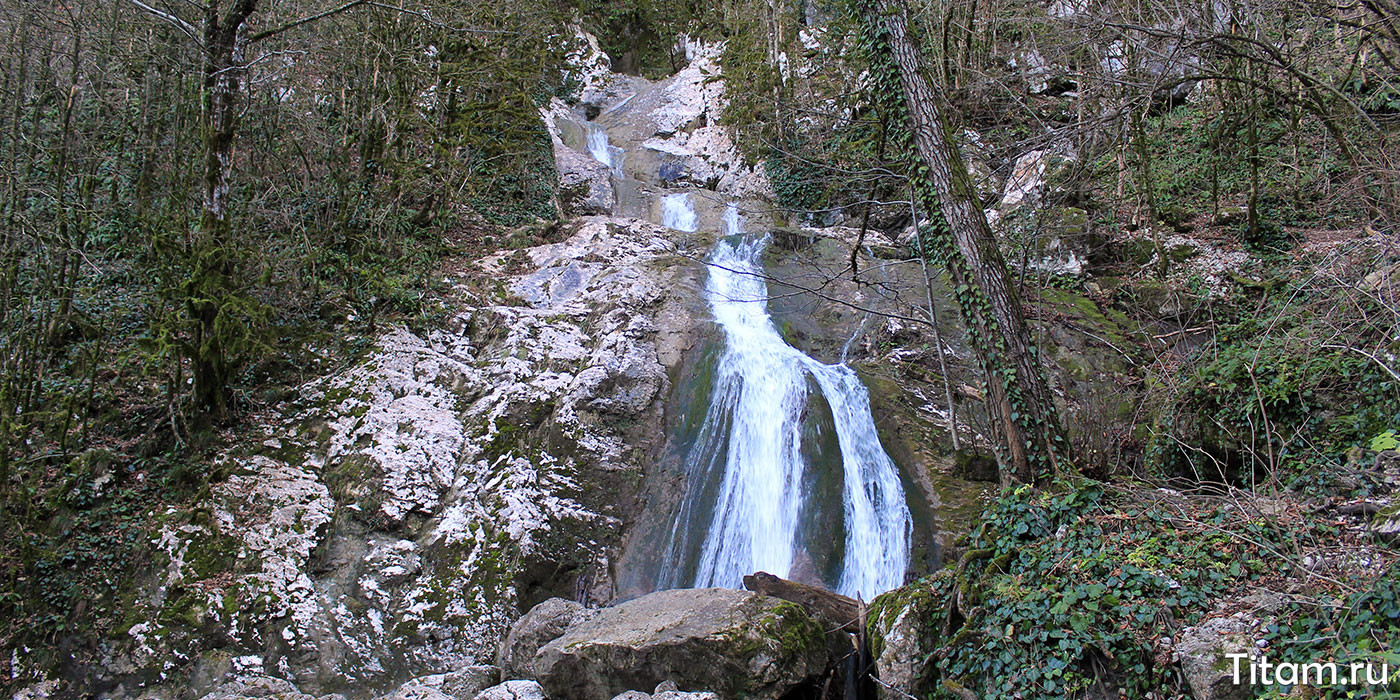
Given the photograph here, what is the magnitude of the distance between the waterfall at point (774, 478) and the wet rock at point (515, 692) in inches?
80.7

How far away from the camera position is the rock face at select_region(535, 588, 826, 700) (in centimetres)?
446

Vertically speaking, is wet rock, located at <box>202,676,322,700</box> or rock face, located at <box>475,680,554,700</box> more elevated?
rock face, located at <box>475,680,554,700</box>

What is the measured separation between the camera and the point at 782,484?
7.28m

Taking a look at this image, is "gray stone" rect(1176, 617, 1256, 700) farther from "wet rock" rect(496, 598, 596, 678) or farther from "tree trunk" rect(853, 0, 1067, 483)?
"wet rock" rect(496, 598, 596, 678)

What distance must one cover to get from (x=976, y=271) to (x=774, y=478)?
3.18 meters

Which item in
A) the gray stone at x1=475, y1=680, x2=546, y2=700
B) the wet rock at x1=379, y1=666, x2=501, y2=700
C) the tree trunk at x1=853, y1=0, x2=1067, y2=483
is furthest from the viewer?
the tree trunk at x1=853, y1=0, x2=1067, y2=483

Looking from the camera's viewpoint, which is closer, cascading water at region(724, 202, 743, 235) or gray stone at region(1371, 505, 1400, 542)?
gray stone at region(1371, 505, 1400, 542)

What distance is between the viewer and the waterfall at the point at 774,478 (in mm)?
6641

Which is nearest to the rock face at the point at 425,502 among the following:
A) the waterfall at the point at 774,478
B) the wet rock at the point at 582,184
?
the waterfall at the point at 774,478

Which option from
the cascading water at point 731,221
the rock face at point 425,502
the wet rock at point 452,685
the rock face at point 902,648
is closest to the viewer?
the rock face at point 902,648

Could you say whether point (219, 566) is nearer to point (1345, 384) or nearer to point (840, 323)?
point (840, 323)

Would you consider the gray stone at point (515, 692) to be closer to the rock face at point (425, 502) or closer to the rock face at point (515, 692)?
the rock face at point (515, 692)

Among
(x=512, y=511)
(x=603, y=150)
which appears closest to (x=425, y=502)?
(x=512, y=511)

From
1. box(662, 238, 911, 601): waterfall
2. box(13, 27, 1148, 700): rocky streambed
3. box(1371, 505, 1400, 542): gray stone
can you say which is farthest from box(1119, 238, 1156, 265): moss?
box(1371, 505, 1400, 542): gray stone
